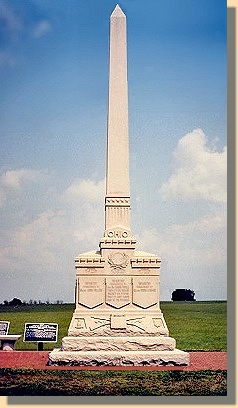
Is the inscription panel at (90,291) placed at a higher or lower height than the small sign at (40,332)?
higher

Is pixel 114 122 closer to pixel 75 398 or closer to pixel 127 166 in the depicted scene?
pixel 127 166

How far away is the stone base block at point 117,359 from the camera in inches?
511

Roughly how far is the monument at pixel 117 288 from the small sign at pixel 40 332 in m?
1.56

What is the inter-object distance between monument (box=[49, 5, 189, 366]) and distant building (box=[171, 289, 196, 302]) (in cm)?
139

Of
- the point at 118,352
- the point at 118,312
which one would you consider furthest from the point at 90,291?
the point at 118,352

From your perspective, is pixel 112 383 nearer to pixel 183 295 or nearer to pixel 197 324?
pixel 183 295

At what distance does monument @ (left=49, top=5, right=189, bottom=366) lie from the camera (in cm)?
1315

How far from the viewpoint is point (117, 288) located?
46.0 ft

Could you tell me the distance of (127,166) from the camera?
1445cm

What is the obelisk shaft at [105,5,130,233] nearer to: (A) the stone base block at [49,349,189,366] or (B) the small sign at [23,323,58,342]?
(A) the stone base block at [49,349,189,366]

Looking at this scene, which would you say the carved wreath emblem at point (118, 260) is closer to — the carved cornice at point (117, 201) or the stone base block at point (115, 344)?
the carved cornice at point (117, 201)

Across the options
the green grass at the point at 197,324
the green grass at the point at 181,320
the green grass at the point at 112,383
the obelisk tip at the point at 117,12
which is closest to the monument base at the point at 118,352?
the green grass at the point at 112,383

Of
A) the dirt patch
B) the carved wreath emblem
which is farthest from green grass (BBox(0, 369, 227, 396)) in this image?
the carved wreath emblem

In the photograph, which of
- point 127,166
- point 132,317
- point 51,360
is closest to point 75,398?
point 51,360
